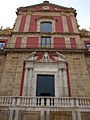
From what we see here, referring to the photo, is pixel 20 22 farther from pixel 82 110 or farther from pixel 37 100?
pixel 82 110

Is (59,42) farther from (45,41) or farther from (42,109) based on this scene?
(42,109)

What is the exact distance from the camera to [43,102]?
13703 mm

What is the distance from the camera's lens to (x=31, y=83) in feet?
53.2

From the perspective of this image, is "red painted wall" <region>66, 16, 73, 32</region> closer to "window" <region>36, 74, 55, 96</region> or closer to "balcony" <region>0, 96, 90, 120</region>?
"window" <region>36, 74, 55, 96</region>

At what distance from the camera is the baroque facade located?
13414mm

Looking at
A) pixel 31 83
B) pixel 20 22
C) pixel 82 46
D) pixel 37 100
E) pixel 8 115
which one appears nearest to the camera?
pixel 8 115

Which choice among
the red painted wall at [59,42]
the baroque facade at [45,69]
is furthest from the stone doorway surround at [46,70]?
the red painted wall at [59,42]

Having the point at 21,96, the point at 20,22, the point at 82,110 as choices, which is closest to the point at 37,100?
the point at 21,96

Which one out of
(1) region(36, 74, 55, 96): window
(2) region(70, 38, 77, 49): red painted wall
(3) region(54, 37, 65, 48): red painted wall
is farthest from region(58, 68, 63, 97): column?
(2) region(70, 38, 77, 49): red painted wall

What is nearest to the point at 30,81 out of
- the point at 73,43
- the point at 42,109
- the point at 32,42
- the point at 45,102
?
the point at 45,102

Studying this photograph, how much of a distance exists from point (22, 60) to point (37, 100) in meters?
5.58

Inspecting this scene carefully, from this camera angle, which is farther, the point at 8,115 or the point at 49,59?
the point at 49,59

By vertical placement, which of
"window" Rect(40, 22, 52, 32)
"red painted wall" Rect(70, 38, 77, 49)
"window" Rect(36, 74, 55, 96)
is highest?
"window" Rect(40, 22, 52, 32)

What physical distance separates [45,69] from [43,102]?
4540 millimetres
